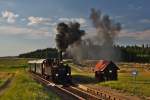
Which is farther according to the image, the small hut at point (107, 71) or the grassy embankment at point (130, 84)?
the small hut at point (107, 71)

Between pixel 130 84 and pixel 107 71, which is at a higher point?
pixel 107 71

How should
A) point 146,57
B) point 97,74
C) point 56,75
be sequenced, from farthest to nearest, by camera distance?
point 146,57 < point 97,74 < point 56,75

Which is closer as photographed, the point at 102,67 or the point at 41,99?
the point at 41,99

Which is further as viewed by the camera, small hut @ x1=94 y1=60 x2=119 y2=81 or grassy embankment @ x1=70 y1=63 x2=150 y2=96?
small hut @ x1=94 y1=60 x2=119 y2=81

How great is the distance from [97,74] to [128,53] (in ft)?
414

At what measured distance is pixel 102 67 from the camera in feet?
221

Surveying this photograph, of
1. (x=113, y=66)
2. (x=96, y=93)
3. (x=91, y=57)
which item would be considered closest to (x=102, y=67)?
(x=113, y=66)

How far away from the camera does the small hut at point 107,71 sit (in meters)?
66.9

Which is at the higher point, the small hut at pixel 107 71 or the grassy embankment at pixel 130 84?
the small hut at pixel 107 71

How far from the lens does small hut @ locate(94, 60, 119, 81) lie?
220ft

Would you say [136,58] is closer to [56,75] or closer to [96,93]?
[56,75]

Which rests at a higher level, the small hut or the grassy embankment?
the small hut

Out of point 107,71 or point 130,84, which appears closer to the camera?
point 130,84

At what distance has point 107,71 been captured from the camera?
2648 inches
